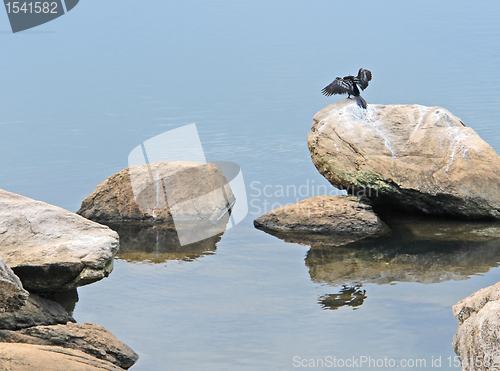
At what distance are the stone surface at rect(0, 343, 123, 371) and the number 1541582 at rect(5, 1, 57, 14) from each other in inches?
1727

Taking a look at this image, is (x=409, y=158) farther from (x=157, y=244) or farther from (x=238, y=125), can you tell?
(x=238, y=125)

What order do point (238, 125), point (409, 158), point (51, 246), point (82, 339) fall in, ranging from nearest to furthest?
point (82, 339) < point (51, 246) < point (409, 158) < point (238, 125)

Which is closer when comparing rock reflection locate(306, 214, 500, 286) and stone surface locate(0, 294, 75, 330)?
stone surface locate(0, 294, 75, 330)

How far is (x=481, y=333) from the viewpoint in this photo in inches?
227

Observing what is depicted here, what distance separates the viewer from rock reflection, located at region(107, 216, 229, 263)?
1051cm

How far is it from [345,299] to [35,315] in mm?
4008

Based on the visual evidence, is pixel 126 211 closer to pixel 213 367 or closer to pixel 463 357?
pixel 213 367

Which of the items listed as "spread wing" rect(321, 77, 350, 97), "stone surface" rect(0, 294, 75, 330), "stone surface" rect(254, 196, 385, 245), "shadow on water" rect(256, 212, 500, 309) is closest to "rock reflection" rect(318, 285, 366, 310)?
"shadow on water" rect(256, 212, 500, 309)

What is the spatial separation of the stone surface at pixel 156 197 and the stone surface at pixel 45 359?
5.52m

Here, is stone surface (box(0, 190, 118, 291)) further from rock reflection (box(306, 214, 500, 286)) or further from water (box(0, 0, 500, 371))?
rock reflection (box(306, 214, 500, 286))

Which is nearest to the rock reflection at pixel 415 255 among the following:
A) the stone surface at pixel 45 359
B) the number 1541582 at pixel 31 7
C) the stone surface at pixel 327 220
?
the stone surface at pixel 327 220

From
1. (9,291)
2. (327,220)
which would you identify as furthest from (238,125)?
(9,291)

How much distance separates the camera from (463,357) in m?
6.14

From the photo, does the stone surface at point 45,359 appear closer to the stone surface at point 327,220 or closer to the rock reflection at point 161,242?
the rock reflection at point 161,242
